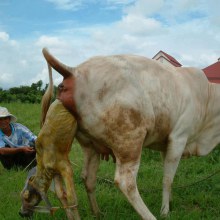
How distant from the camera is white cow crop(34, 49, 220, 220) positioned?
14.9 feet

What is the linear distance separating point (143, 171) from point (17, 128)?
2232 millimetres

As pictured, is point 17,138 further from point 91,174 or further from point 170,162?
point 170,162

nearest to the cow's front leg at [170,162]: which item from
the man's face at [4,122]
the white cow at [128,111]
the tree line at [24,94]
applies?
the white cow at [128,111]

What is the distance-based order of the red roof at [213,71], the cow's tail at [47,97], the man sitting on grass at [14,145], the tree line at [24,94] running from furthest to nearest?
the red roof at [213,71]
the tree line at [24,94]
the man sitting on grass at [14,145]
the cow's tail at [47,97]

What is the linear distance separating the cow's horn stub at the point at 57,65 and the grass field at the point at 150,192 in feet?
5.48

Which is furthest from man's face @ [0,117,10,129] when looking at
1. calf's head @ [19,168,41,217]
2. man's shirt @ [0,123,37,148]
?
calf's head @ [19,168,41,217]

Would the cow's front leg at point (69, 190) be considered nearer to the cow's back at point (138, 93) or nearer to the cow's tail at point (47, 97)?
the cow's back at point (138, 93)

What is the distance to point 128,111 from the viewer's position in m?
4.53

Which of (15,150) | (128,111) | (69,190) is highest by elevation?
(128,111)

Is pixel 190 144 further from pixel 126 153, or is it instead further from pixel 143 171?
pixel 143 171

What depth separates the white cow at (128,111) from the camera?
179 inches

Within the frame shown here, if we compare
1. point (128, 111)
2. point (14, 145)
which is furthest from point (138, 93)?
point (14, 145)

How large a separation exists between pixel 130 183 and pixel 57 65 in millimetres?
1350

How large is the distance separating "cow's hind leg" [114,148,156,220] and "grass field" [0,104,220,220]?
69cm
